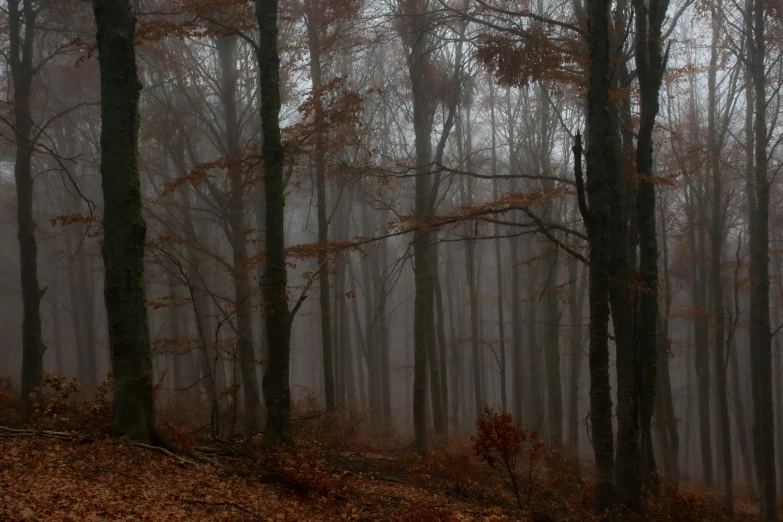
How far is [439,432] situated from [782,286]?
64.7ft

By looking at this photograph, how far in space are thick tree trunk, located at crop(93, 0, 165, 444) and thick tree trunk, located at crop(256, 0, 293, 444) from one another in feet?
5.51

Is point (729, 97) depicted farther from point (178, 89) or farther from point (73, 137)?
point (73, 137)

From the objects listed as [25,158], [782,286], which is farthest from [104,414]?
[782,286]

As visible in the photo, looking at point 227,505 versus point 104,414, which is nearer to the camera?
point 227,505

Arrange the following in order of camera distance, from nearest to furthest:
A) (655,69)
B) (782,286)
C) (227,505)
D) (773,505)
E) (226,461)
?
1. (227,505)
2. (226,461)
3. (655,69)
4. (773,505)
5. (782,286)

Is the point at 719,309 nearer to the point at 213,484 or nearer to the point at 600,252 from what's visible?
the point at 600,252

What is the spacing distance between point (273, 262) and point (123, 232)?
2.06 m

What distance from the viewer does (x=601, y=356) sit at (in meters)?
6.79

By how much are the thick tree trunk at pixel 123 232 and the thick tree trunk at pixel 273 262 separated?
5.51 ft

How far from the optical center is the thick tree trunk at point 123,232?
601 cm

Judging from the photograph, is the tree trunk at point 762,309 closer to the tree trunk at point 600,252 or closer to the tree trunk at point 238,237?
the tree trunk at point 600,252

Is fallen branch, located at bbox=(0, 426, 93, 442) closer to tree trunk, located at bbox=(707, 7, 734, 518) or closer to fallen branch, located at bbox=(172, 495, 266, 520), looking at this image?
fallen branch, located at bbox=(172, 495, 266, 520)

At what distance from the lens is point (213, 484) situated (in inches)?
216

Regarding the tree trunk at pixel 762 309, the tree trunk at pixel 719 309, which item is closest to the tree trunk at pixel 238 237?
the tree trunk at pixel 762 309
